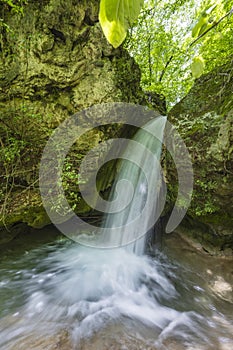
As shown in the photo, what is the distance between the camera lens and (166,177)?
12.9 ft

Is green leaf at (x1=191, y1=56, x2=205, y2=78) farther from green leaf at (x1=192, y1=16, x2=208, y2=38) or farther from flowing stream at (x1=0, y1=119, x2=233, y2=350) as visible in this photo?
flowing stream at (x1=0, y1=119, x2=233, y2=350)

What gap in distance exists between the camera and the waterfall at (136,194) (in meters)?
4.15

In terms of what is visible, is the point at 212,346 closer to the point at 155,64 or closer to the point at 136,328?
the point at 136,328

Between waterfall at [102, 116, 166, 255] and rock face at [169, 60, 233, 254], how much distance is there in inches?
29.9

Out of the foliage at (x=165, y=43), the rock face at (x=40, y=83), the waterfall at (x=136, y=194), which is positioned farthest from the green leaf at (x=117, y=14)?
the foliage at (x=165, y=43)

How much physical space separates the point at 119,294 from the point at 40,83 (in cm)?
364

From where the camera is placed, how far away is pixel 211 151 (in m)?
3.11

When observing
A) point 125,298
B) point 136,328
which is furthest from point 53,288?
point 136,328

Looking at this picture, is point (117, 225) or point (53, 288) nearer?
point (53, 288)

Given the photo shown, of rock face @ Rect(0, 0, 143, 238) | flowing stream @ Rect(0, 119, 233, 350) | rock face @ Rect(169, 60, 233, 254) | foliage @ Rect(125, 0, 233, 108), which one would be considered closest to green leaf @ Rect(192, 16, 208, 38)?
flowing stream @ Rect(0, 119, 233, 350)

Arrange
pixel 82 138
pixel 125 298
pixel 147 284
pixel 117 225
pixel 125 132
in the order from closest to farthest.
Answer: pixel 125 298 → pixel 147 284 → pixel 82 138 → pixel 117 225 → pixel 125 132

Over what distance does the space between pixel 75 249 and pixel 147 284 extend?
1.66 m

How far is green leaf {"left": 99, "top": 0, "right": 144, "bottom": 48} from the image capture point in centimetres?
41

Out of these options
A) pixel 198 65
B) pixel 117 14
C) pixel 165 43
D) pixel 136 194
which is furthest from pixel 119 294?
pixel 165 43
